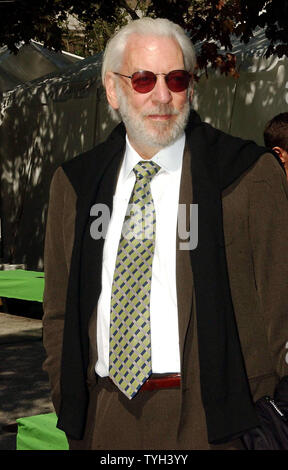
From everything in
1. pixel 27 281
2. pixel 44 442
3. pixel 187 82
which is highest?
pixel 187 82

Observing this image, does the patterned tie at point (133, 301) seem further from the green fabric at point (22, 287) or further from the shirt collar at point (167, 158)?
the green fabric at point (22, 287)

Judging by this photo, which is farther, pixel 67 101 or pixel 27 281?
pixel 67 101

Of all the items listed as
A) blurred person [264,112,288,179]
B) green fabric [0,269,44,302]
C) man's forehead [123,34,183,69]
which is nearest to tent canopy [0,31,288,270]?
green fabric [0,269,44,302]

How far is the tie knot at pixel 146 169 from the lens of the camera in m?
2.80

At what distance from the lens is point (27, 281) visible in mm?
9430

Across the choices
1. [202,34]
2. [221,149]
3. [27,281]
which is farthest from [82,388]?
[202,34]

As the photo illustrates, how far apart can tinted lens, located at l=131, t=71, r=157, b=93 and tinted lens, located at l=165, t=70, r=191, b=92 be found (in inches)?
1.8

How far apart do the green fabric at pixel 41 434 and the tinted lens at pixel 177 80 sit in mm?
2167

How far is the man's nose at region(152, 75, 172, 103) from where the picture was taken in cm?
280

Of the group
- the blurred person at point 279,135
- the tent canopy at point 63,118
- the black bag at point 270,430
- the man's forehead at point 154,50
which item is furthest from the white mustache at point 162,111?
the tent canopy at point 63,118

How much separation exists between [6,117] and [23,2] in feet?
16.7

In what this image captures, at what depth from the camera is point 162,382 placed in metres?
2.61

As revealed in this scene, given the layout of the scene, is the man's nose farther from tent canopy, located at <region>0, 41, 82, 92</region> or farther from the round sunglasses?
tent canopy, located at <region>0, 41, 82, 92</region>

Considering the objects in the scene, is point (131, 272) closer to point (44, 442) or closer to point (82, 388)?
point (82, 388)
